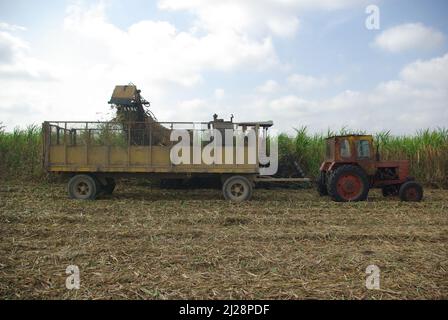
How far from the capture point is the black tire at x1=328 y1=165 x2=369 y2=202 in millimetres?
10289

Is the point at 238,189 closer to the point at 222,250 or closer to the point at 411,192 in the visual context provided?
the point at 411,192

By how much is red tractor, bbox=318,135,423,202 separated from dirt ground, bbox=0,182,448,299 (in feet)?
2.31

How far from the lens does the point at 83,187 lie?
10.7 meters

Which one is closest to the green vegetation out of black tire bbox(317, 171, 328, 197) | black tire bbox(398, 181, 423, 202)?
black tire bbox(317, 171, 328, 197)

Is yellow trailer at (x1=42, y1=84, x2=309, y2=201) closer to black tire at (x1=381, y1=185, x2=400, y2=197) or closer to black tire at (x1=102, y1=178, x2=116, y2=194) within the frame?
black tire at (x1=102, y1=178, x2=116, y2=194)

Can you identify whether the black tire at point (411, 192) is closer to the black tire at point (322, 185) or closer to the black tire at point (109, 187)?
the black tire at point (322, 185)

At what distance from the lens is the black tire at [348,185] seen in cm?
1029

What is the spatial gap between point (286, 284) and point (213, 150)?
6514mm

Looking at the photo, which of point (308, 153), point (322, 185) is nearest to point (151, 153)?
point (322, 185)

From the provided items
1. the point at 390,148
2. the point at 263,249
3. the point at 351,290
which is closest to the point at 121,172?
the point at 263,249

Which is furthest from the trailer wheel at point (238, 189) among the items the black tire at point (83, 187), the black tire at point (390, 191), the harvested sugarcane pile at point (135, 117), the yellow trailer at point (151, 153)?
the black tire at point (390, 191)

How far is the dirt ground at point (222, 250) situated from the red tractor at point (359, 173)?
2.31 feet

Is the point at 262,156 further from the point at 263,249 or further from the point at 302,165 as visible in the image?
the point at 263,249

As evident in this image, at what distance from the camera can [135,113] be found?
470 inches
